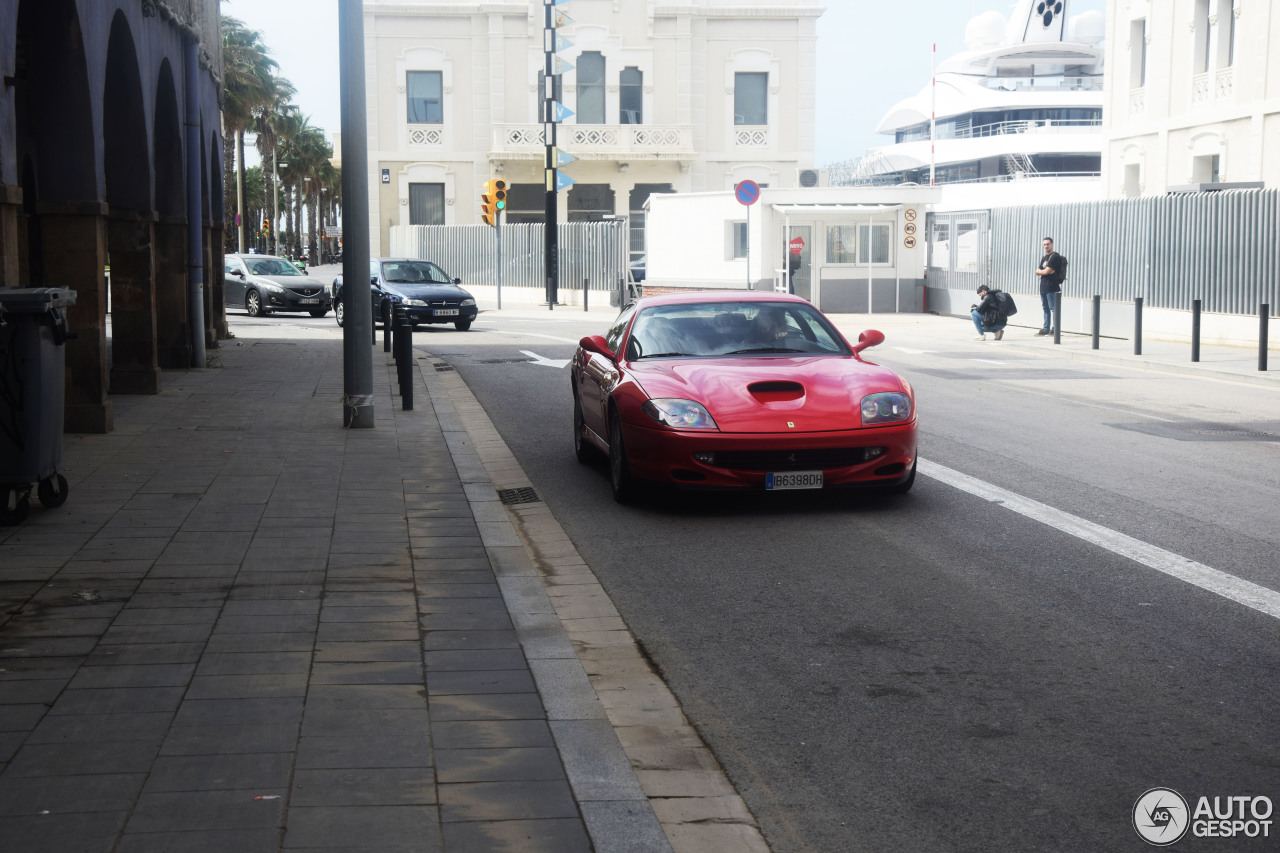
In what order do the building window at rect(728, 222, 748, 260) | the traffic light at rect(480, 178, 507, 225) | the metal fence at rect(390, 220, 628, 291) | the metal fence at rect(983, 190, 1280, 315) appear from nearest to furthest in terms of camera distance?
the metal fence at rect(983, 190, 1280, 315) → the building window at rect(728, 222, 748, 260) → the traffic light at rect(480, 178, 507, 225) → the metal fence at rect(390, 220, 628, 291)

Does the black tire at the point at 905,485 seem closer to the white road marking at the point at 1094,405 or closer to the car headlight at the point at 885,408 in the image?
the car headlight at the point at 885,408

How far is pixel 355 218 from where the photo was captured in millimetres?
12914

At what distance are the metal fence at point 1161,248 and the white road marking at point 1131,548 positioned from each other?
12956 millimetres

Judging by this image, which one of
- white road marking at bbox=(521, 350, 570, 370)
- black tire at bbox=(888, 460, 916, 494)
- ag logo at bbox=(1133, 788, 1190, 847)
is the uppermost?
white road marking at bbox=(521, 350, 570, 370)

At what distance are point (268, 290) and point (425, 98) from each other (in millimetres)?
20217

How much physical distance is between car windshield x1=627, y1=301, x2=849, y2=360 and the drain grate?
1211mm

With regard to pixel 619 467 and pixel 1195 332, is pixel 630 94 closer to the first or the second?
pixel 1195 332

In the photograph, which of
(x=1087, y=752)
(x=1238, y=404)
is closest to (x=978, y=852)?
(x=1087, y=752)

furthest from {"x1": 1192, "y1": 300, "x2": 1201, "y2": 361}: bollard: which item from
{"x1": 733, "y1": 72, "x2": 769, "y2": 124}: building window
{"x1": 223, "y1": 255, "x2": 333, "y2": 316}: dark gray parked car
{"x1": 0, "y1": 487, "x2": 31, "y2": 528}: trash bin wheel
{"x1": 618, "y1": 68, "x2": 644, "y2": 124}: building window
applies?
{"x1": 618, "y1": 68, "x2": 644, "y2": 124}: building window

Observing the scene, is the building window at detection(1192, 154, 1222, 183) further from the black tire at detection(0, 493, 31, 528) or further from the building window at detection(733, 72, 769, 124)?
the black tire at detection(0, 493, 31, 528)

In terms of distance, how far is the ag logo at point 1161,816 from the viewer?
3959 mm

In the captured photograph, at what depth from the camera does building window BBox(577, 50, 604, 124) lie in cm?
5522

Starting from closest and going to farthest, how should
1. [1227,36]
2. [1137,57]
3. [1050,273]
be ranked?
[1050,273] < [1227,36] < [1137,57]

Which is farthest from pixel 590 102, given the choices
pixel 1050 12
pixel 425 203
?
pixel 1050 12
